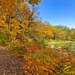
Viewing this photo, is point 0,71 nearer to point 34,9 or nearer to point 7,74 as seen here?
point 7,74

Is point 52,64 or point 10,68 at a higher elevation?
point 52,64

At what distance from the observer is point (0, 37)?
8477 mm

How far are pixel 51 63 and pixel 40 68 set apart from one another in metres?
0.51

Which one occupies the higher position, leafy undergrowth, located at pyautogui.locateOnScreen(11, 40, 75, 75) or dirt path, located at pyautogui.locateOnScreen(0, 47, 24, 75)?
leafy undergrowth, located at pyautogui.locateOnScreen(11, 40, 75, 75)

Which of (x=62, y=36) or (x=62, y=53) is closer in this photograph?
(x=62, y=53)

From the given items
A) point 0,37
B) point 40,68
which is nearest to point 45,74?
point 40,68

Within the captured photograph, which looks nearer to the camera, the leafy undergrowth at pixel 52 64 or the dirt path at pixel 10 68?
the leafy undergrowth at pixel 52 64

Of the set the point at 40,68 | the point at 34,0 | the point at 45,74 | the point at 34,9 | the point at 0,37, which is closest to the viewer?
the point at 45,74

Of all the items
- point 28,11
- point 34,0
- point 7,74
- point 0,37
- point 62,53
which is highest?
point 28,11

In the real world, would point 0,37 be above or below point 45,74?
above

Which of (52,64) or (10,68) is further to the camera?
(10,68)

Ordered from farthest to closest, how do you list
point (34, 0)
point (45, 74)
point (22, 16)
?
point (22, 16), point (34, 0), point (45, 74)

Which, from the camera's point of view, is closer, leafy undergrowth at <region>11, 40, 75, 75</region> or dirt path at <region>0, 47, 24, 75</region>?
leafy undergrowth at <region>11, 40, 75, 75</region>

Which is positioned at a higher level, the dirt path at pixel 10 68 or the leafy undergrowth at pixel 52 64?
the leafy undergrowth at pixel 52 64
